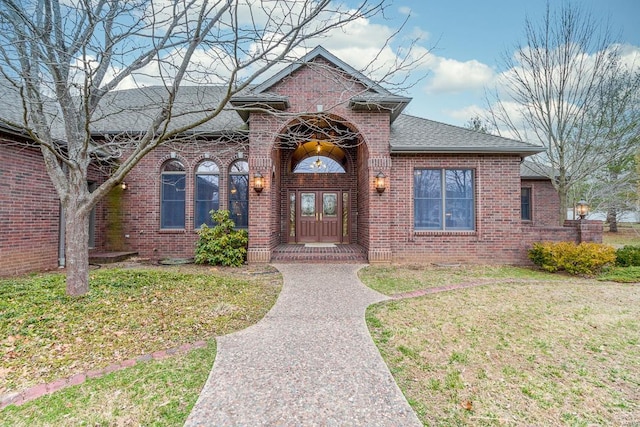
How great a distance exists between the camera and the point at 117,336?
142 inches

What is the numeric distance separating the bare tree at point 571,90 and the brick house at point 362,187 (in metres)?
2.83

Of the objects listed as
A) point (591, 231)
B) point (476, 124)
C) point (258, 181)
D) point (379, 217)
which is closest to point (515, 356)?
point (379, 217)

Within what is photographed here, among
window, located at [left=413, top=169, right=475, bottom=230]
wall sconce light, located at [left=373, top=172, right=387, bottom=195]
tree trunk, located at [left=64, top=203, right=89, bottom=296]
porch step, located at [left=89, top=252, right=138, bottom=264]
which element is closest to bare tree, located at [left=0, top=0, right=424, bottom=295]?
tree trunk, located at [left=64, top=203, right=89, bottom=296]

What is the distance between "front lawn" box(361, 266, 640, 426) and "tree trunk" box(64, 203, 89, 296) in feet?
15.7

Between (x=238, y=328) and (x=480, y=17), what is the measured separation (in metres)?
12.3

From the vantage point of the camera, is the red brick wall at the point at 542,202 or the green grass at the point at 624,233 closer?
the red brick wall at the point at 542,202

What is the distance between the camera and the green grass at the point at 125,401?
2.17m

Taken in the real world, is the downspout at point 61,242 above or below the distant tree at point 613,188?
below

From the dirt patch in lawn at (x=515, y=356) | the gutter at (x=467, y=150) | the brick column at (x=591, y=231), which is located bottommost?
the dirt patch in lawn at (x=515, y=356)

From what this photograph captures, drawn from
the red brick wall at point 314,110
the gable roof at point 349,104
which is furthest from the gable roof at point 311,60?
the red brick wall at point 314,110

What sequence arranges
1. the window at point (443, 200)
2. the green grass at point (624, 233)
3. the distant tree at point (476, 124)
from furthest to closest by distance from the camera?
the distant tree at point (476, 124)
the green grass at point (624, 233)
the window at point (443, 200)

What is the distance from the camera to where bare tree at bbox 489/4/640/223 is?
9758mm

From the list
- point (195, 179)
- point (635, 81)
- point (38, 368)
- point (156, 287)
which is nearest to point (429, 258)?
point (156, 287)

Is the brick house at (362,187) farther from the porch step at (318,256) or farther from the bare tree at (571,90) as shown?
the bare tree at (571,90)
